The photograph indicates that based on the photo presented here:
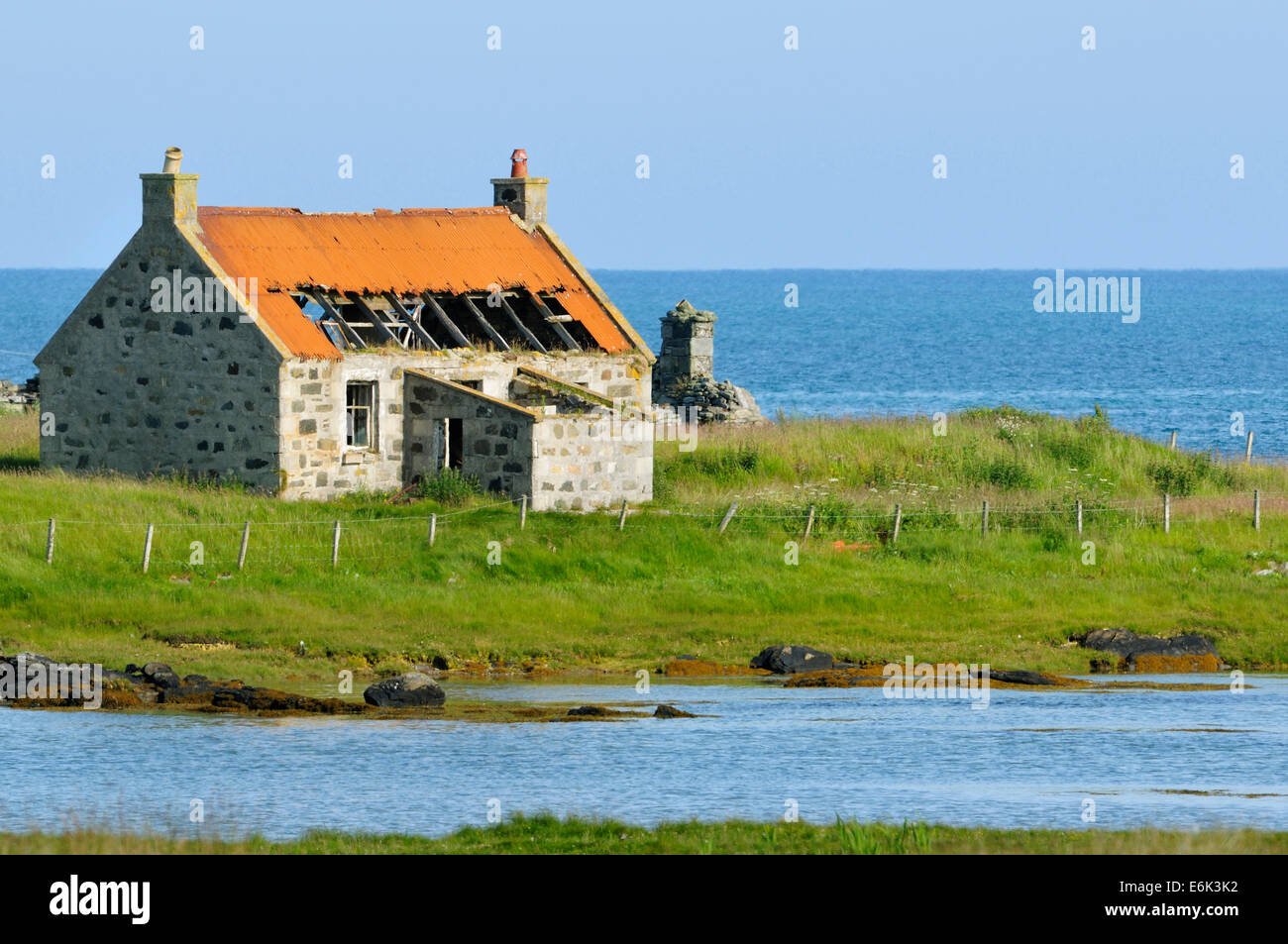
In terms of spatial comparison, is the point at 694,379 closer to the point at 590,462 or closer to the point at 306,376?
the point at 590,462

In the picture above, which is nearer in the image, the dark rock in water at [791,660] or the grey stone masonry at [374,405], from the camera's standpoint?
the dark rock in water at [791,660]

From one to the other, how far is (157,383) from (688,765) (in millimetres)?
19515

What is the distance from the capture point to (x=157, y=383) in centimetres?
4009

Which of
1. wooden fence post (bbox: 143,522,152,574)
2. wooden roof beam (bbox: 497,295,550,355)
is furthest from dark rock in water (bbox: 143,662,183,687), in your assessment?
wooden roof beam (bbox: 497,295,550,355)

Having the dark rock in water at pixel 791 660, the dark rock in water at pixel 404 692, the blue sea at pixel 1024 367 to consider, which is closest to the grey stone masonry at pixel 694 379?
the dark rock in water at pixel 791 660

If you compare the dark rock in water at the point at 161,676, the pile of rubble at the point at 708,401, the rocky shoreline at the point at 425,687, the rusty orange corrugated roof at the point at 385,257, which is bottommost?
the rocky shoreline at the point at 425,687

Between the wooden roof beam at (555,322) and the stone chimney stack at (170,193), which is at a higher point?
the stone chimney stack at (170,193)

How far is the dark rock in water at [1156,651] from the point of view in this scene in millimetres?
32906

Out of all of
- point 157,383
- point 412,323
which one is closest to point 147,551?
point 157,383

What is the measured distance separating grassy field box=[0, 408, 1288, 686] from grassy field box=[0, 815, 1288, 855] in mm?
10924

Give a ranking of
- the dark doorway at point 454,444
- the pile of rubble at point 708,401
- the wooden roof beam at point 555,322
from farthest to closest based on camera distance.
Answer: the pile of rubble at point 708,401, the wooden roof beam at point 555,322, the dark doorway at point 454,444

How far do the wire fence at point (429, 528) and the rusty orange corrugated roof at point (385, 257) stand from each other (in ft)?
14.5

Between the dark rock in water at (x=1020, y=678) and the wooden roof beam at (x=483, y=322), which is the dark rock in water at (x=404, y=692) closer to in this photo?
the dark rock in water at (x=1020, y=678)
